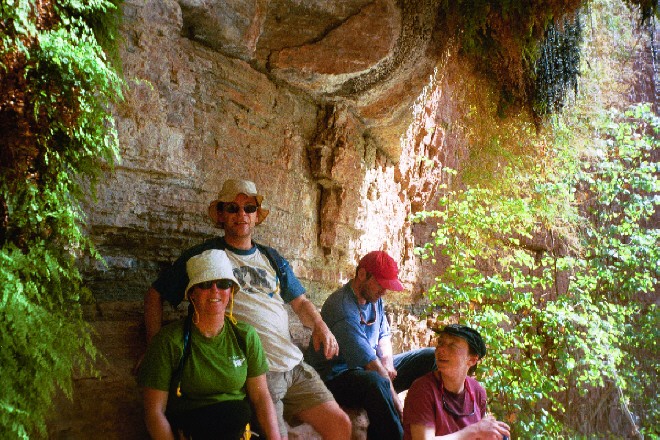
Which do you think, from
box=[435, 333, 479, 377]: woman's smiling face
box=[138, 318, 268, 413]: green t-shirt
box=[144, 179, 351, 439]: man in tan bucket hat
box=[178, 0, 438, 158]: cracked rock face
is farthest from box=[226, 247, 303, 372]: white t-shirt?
box=[178, 0, 438, 158]: cracked rock face

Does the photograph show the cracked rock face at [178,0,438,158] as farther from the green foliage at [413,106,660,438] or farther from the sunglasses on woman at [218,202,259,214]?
the green foliage at [413,106,660,438]

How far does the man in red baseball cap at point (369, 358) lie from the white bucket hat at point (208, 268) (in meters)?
1.20

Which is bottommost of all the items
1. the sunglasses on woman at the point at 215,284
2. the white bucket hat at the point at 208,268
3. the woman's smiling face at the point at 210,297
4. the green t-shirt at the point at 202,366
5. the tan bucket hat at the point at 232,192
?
the green t-shirt at the point at 202,366

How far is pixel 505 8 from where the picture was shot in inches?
211

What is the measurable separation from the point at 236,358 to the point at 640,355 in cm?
729

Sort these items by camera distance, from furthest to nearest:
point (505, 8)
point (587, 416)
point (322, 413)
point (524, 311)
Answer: point (587, 416) → point (524, 311) → point (505, 8) → point (322, 413)

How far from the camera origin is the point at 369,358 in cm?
403

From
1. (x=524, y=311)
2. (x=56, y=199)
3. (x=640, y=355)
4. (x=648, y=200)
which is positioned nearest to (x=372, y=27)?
(x=56, y=199)

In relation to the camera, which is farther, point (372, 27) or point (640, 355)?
point (640, 355)

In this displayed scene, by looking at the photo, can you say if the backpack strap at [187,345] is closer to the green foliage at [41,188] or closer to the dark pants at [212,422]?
the dark pants at [212,422]

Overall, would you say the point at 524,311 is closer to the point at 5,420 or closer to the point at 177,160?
the point at 177,160

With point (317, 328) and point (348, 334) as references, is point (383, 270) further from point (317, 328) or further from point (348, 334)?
point (317, 328)

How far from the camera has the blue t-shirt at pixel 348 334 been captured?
13.4ft

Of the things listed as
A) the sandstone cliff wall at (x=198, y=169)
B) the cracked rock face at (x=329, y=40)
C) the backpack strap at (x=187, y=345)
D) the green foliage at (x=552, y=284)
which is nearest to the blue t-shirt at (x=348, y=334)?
the sandstone cliff wall at (x=198, y=169)
